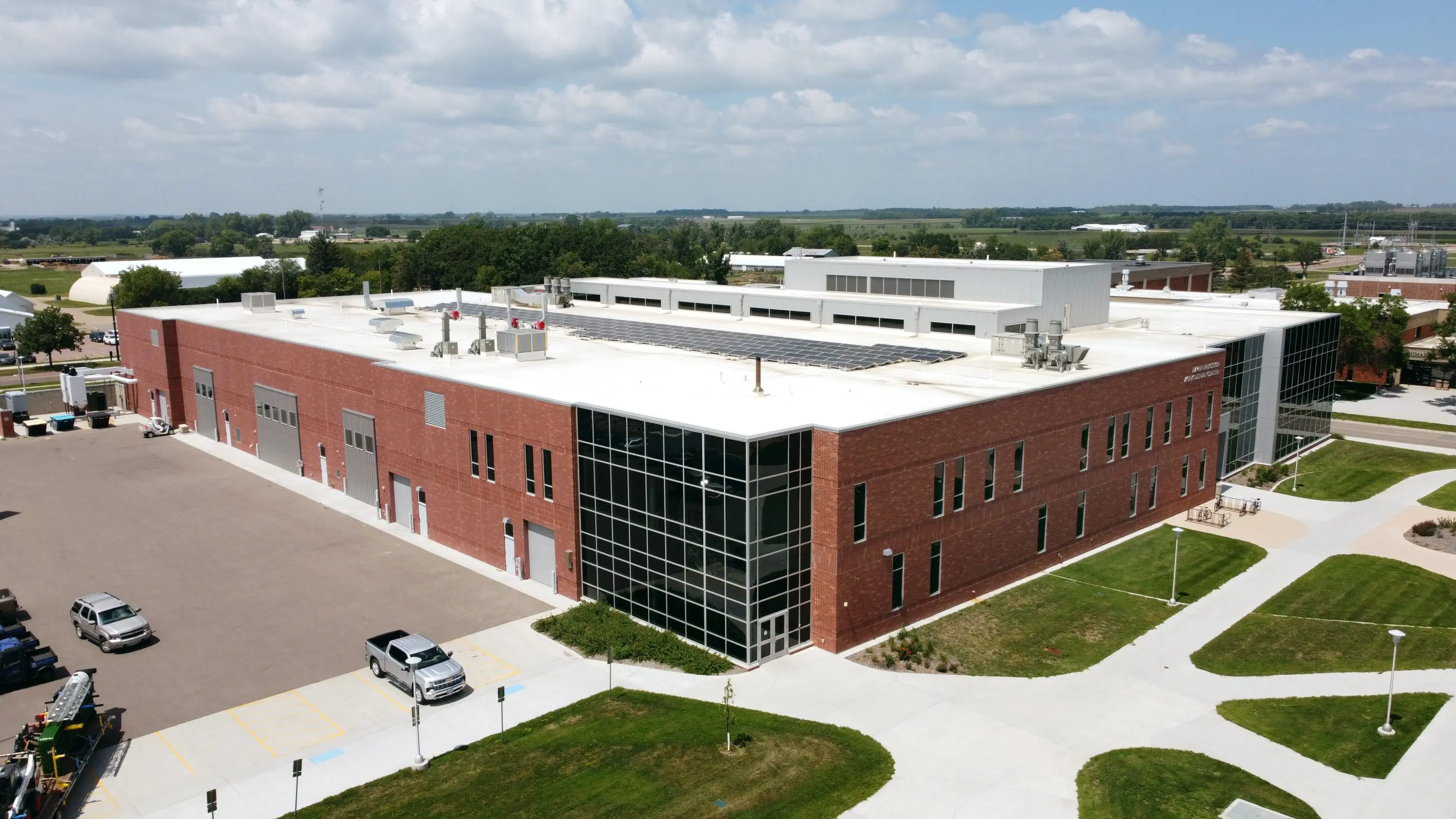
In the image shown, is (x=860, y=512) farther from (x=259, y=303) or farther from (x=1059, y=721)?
(x=259, y=303)

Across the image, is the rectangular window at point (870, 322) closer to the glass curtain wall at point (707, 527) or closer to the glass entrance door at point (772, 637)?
the glass curtain wall at point (707, 527)

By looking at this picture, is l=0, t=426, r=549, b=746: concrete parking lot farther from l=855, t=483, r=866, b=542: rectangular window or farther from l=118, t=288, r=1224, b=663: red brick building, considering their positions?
→ l=855, t=483, r=866, b=542: rectangular window

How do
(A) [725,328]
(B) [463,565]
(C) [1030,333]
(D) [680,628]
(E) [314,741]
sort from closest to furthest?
1. (E) [314,741]
2. (D) [680,628]
3. (B) [463,565]
4. (C) [1030,333]
5. (A) [725,328]

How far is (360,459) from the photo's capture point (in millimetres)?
48656

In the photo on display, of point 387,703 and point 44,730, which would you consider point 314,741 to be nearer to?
point 387,703

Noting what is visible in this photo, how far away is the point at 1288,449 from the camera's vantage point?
5803 centimetres

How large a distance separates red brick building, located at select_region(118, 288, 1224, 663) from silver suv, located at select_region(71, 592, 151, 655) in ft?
40.7

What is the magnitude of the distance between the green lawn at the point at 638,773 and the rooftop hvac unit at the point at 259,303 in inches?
2086

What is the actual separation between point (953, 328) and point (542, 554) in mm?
26842

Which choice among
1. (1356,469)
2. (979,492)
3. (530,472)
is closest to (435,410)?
(530,472)

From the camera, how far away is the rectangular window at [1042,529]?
38.9m

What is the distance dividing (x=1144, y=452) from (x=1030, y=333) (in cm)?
726

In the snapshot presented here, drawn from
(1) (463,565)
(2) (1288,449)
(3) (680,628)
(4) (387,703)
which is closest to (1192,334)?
(2) (1288,449)

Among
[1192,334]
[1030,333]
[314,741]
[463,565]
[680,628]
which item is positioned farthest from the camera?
[1192,334]
